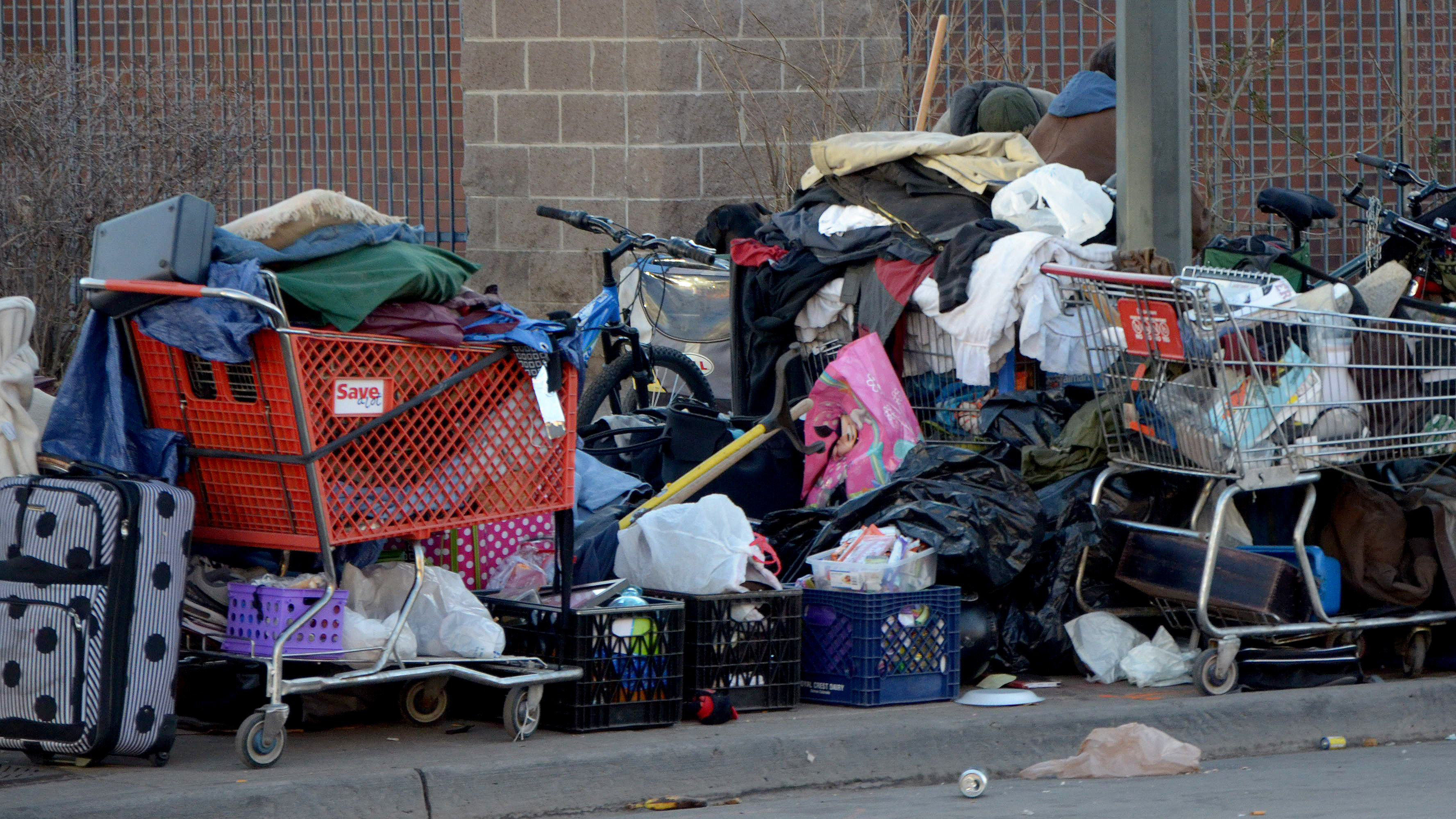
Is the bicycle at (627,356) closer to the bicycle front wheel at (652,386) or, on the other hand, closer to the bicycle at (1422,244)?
the bicycle front wheel at (652,386)

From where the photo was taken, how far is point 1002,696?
5586 mm

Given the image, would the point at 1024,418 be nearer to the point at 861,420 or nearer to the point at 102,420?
the point at 861,420

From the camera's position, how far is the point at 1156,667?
589 cm

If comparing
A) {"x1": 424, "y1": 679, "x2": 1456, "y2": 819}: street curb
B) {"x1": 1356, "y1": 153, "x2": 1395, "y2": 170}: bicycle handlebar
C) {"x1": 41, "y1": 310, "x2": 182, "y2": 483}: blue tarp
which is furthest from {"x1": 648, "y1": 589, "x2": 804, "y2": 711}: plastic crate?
{"x1": 1356, "y1": 153, "x2": 1395, "y2": 170}: bicycle handlebar

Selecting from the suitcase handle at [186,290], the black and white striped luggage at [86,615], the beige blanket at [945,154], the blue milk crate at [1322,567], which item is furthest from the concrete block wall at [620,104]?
the black and white striped luggage at [86,615]

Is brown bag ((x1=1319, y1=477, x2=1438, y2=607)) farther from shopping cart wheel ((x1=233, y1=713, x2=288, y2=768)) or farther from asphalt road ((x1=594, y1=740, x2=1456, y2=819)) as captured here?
shopping cart wheel ((x1=233, y1=713, x2=288, y2=768))

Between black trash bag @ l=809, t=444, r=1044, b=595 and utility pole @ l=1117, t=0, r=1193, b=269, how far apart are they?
4.13 ft

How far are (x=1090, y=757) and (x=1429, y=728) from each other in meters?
1.43

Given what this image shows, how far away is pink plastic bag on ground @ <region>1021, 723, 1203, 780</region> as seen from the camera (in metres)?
5.15

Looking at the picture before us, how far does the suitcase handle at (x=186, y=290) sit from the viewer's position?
444cm

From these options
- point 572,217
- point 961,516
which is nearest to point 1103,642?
point 961,516

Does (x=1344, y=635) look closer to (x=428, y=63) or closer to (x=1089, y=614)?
(x=1089, y=614)

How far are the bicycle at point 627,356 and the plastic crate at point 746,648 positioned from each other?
7.95ft

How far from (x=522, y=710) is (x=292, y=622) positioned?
72cm
